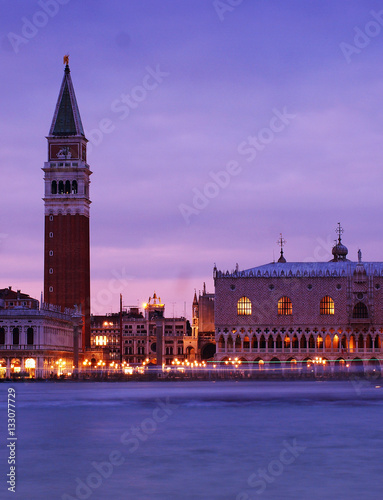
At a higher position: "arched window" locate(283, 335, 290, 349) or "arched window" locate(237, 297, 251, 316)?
"arched window" locate(237, 297, 251, 316)

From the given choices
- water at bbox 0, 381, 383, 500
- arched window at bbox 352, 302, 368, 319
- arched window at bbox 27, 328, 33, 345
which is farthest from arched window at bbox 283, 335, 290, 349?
water at bbox 0, 381, 383, 500

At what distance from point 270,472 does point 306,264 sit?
11640 centimetres

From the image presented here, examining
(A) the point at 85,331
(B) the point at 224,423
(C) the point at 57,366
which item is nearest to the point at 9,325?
(C) the point at 57,366

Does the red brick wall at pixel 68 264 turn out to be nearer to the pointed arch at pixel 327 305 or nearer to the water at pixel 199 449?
the pointed arch at pixel 327 305

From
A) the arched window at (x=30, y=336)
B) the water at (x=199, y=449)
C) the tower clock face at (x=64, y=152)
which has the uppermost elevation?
the tower clock face at (x=64, y=152)

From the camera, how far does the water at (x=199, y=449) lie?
25750 mm

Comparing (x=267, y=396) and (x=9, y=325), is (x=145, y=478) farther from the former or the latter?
(x=9, y=325)

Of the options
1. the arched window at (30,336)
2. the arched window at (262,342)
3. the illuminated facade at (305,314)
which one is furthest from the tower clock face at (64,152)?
the arched window at (262,342)

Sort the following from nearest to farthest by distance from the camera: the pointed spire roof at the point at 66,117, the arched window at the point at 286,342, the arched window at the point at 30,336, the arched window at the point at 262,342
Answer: the arched window at the point at 30,336, the arched window at the point at 286,342, the arched window at the point at 262,342, the pointed spire roof at the point at 66,117

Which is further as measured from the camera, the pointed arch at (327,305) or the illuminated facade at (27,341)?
the pointed arch at (327,305)

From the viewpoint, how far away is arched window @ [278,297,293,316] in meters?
139

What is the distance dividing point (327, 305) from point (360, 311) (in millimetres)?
4813

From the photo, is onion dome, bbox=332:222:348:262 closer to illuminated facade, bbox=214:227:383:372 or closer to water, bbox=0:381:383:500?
illuminated facade, bbox=214:227:383:372

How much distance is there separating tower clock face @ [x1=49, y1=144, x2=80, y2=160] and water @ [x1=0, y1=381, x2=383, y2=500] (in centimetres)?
11430
